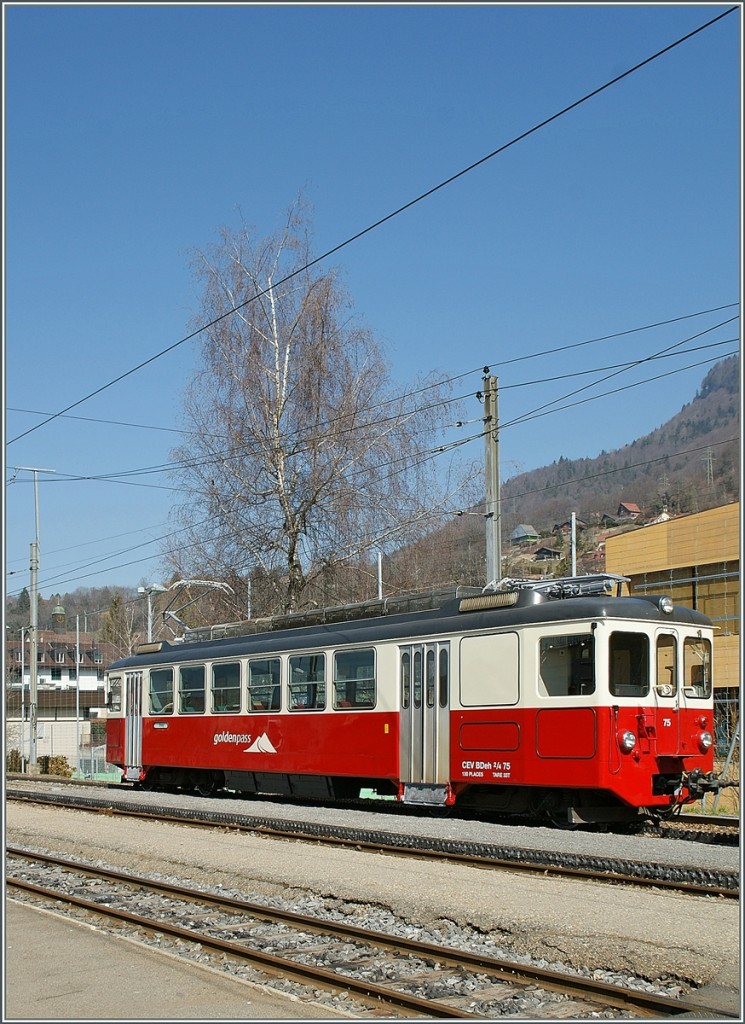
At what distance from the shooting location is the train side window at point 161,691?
77.0 feet

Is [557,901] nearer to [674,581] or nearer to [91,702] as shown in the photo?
[674,581]

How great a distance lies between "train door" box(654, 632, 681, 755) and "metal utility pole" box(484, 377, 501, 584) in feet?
12.0

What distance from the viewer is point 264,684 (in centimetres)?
2030

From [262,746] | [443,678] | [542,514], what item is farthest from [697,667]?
[542,514]

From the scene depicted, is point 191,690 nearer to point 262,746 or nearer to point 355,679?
point 262,746

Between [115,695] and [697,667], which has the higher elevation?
[697,667]

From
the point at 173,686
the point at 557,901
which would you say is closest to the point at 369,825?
the point at 557,901

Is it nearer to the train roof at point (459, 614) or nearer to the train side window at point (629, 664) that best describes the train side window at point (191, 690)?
the train roof at point (459, 614)

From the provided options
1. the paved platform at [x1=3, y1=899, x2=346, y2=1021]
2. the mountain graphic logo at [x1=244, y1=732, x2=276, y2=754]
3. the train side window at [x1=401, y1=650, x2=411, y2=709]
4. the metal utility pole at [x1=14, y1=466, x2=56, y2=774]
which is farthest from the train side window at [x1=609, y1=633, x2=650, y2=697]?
the metal utility pole at [x1=14, y1=466, x2=56, y2=774]

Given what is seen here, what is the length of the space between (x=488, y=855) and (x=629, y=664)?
3127mm

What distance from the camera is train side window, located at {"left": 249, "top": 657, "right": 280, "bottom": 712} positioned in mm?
19961

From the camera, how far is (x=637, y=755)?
1409 centimetres

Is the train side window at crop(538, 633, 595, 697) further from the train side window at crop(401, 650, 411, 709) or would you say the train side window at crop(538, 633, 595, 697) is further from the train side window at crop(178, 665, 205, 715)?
the train side window at crop(178, 665, 205, 715)

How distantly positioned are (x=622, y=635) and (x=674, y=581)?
84.4 ft
